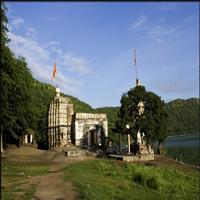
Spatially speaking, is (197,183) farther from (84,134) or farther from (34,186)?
(84,134)

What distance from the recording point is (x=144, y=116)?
126 ft

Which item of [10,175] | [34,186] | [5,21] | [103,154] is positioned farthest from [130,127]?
[5,21]

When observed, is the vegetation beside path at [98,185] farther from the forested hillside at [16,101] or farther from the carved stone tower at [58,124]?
the carved stone tower at [58,124]

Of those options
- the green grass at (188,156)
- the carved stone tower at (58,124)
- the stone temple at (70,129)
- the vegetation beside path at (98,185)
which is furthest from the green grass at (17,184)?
the green grass at (188,156)

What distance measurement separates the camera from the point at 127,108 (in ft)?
130

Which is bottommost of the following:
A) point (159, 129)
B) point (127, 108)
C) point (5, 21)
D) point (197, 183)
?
point (197, 183)

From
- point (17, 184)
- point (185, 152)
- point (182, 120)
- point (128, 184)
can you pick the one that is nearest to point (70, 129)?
point (185, 152)

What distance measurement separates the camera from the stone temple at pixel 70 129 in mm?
47719

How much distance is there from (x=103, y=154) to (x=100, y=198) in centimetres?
2437

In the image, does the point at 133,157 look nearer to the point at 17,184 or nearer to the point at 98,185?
the point at 98,185

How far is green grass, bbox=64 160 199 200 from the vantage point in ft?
57.0

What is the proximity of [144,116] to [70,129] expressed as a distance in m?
14.7

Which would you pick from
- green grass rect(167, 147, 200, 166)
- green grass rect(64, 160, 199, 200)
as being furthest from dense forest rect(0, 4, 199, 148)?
green grass rect(167, 147, 200, 166)

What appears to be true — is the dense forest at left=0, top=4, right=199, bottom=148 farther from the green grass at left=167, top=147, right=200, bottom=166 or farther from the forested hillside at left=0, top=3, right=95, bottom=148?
the green grass at left=167, top=147, right=200, bottom=166
